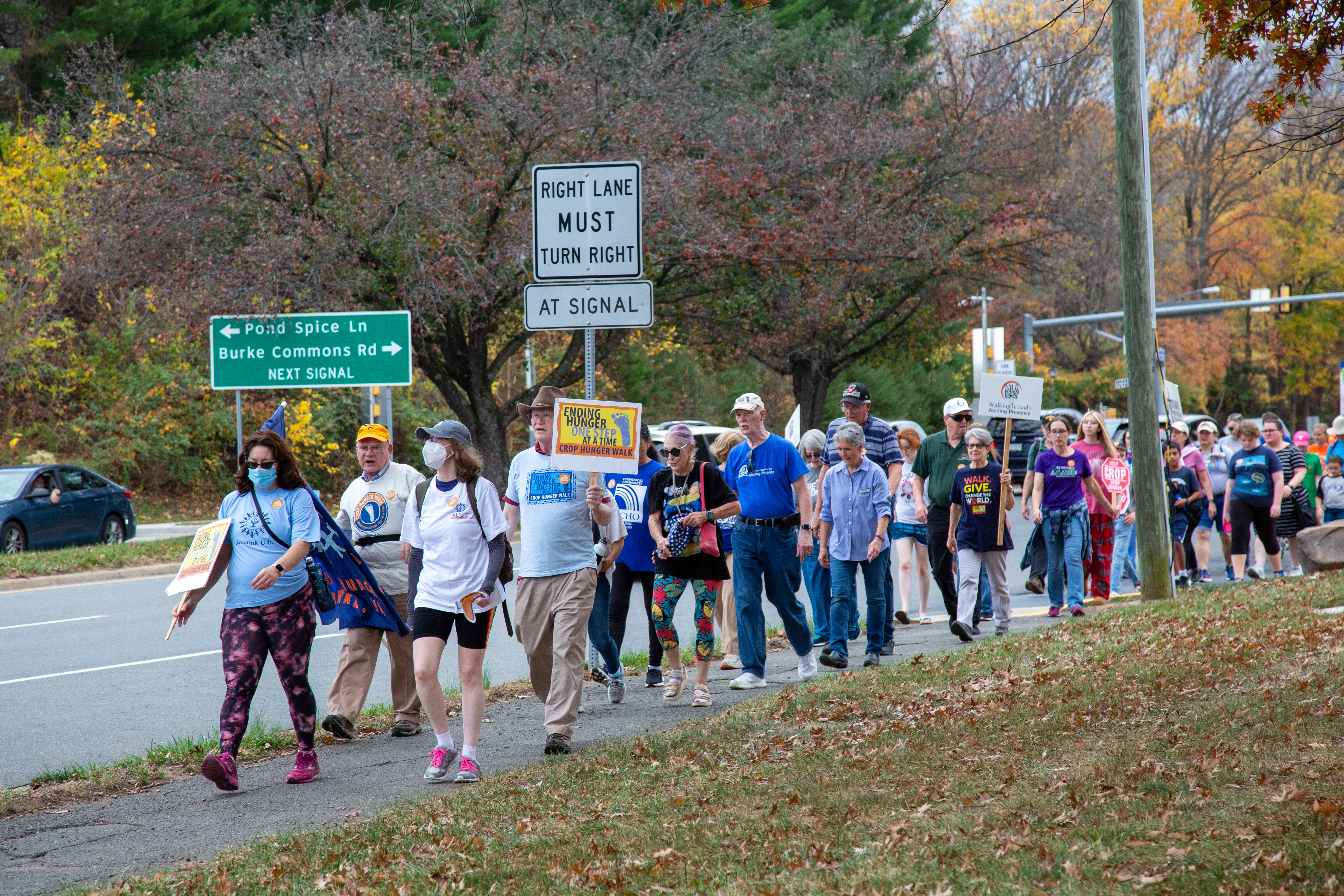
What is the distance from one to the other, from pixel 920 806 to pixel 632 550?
13.0 feet

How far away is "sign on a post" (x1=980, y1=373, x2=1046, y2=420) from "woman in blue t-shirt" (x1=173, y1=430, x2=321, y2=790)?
7523 millimetres

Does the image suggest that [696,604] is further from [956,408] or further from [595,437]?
[956,408]

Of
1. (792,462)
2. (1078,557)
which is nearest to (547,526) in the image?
(792,462)

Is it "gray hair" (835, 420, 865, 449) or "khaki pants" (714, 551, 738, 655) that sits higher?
"gray hair" (835, 420, 865, 449)

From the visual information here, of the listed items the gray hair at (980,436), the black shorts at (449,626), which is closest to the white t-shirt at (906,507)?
the gray hair at (980,436)

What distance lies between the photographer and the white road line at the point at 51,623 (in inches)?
524

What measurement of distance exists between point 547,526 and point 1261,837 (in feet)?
12.9

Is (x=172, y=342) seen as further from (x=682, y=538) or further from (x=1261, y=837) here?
(x=1261, y=837)

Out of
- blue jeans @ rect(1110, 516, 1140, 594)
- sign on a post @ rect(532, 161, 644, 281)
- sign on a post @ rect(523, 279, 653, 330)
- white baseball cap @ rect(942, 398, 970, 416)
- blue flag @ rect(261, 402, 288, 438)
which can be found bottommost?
blue jeans @ rect(1110, 516, 1140, 594)

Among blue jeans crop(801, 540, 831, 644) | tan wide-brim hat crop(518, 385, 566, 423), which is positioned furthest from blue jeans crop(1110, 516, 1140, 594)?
tan wide-brim hat crop(518, 385, 566, 423)

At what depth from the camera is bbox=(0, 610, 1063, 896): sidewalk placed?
17.9ft

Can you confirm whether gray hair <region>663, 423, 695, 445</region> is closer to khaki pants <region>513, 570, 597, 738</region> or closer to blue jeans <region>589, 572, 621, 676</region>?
blue jeans <region>589, 572, 621, 676</region>

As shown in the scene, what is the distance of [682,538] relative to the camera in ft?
27.2

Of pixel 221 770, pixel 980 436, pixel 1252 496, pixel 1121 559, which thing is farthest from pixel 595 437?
pixel 1252 496
